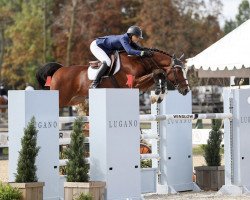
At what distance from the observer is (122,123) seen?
32.6ft

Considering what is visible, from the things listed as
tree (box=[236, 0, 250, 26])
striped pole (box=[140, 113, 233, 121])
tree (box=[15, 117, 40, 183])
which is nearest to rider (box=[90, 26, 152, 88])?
striped pole (box=[140, 113, 233, 121])

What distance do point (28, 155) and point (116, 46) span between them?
3.71m

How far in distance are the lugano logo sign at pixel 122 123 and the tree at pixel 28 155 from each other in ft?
2.81

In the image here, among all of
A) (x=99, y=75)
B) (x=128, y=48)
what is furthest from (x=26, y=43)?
(x=128, y=48)

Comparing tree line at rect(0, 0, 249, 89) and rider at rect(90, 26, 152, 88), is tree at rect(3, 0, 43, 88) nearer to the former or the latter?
tree line at rect(0, 0, 249, 89)

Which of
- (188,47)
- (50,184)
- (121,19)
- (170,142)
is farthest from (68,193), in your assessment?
(121,19)

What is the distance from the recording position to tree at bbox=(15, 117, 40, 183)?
9.27 meters

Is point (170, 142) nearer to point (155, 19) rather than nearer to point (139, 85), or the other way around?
point (139, 85)

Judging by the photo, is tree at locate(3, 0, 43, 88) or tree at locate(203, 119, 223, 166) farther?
tree at locate(3, 0, 43, 88)

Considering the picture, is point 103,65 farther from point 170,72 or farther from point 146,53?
point 170,72

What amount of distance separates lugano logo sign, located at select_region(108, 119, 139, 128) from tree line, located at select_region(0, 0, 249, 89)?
4071 cm

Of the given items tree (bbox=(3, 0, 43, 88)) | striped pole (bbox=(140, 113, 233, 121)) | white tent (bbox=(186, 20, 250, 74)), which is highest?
tree (bbox=(3, 0, 43, 88))

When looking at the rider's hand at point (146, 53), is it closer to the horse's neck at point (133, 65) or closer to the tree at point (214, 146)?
the horse's neck at point (133, 65)

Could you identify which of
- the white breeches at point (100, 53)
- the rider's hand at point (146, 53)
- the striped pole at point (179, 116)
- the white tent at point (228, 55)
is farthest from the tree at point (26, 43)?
the striped pole at point (179, 116)
